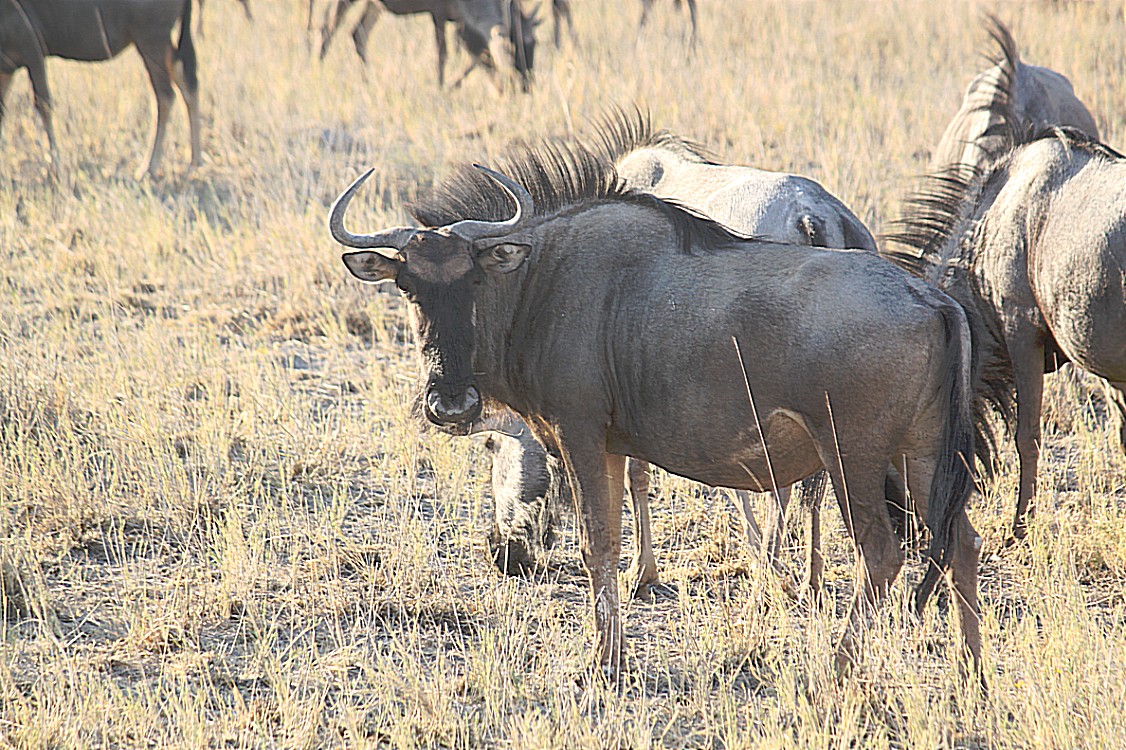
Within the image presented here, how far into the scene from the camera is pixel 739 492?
486cm

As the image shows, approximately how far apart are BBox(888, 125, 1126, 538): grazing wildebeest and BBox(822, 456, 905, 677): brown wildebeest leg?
2.93 ft

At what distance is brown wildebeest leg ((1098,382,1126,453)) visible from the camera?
5.33m

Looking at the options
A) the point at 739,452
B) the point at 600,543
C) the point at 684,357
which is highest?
the point at 684,357

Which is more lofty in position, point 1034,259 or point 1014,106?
point 1014,106

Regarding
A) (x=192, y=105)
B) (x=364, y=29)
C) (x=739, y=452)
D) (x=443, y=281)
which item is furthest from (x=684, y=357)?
(x=364, y=29)

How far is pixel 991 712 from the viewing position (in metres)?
3.49

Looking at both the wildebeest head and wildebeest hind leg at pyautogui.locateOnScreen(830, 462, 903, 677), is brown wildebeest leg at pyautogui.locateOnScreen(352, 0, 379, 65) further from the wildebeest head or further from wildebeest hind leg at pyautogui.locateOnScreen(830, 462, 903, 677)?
wildebeest hind leg at pyautogui.locateOnScreen(830, 462, 903, 677)

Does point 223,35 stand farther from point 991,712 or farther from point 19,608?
point 991,712

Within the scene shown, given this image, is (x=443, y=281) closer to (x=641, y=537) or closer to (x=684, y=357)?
(x=684, y=357)

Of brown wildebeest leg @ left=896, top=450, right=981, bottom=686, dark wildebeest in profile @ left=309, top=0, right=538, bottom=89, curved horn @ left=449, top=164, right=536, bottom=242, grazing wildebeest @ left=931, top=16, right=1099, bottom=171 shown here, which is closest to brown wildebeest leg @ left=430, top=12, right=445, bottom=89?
dark wildebeest in profile @ left=309, top=0, right=538, bottom=89

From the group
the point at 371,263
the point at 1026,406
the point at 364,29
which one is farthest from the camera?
the point at 364,29

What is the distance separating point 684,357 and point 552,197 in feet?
2.60

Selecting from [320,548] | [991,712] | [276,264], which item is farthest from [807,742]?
[276,264]

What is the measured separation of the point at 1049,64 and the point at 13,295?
9.01 metres
